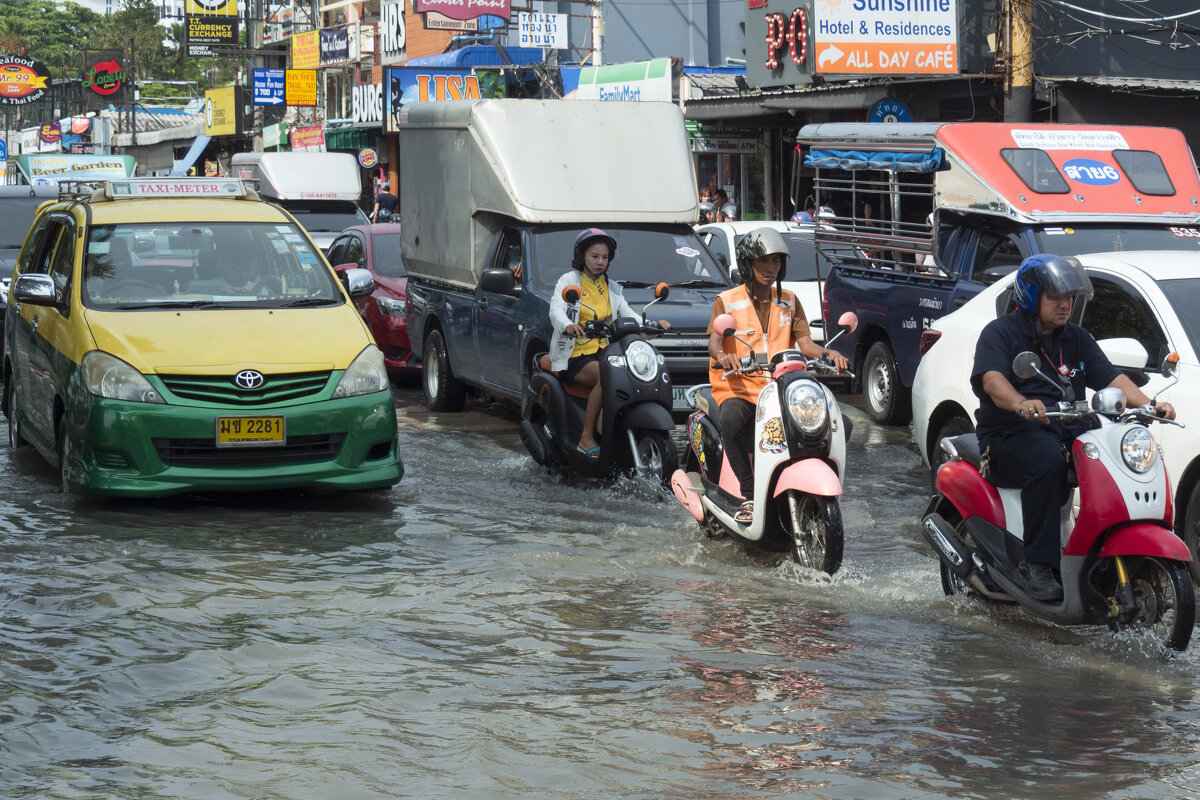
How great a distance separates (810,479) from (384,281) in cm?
990

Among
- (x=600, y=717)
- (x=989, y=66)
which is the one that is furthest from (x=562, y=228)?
(x=989, y=66)

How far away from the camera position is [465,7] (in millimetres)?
38781

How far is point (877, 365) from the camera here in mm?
13664

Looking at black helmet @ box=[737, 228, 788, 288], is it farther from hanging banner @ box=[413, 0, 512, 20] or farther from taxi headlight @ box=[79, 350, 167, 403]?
hanging banner @ box=[413, 0, 512, 20]

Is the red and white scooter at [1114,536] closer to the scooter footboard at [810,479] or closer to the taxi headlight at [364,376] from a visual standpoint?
the scooter footboard at [810,479]

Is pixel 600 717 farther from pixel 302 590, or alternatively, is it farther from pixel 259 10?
pixel 259 10

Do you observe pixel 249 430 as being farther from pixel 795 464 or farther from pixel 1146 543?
pixel 1146 543

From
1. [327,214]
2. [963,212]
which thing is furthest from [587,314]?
[327,214]

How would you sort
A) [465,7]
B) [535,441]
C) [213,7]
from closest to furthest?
1. [535,441]
2. [465,7]
3. [213,7]

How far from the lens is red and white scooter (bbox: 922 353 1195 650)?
19.3 feet

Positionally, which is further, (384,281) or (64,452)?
(384,281)

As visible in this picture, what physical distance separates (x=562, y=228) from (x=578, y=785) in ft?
26.9

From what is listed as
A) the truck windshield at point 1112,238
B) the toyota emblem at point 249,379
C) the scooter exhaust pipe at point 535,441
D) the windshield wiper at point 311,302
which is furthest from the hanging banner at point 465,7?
the toyota emblem at point 249,379

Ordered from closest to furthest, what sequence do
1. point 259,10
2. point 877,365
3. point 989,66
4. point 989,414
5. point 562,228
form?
point 989,414 < point 562,228 < point 877,365 < point 989,66 < point 259,10
